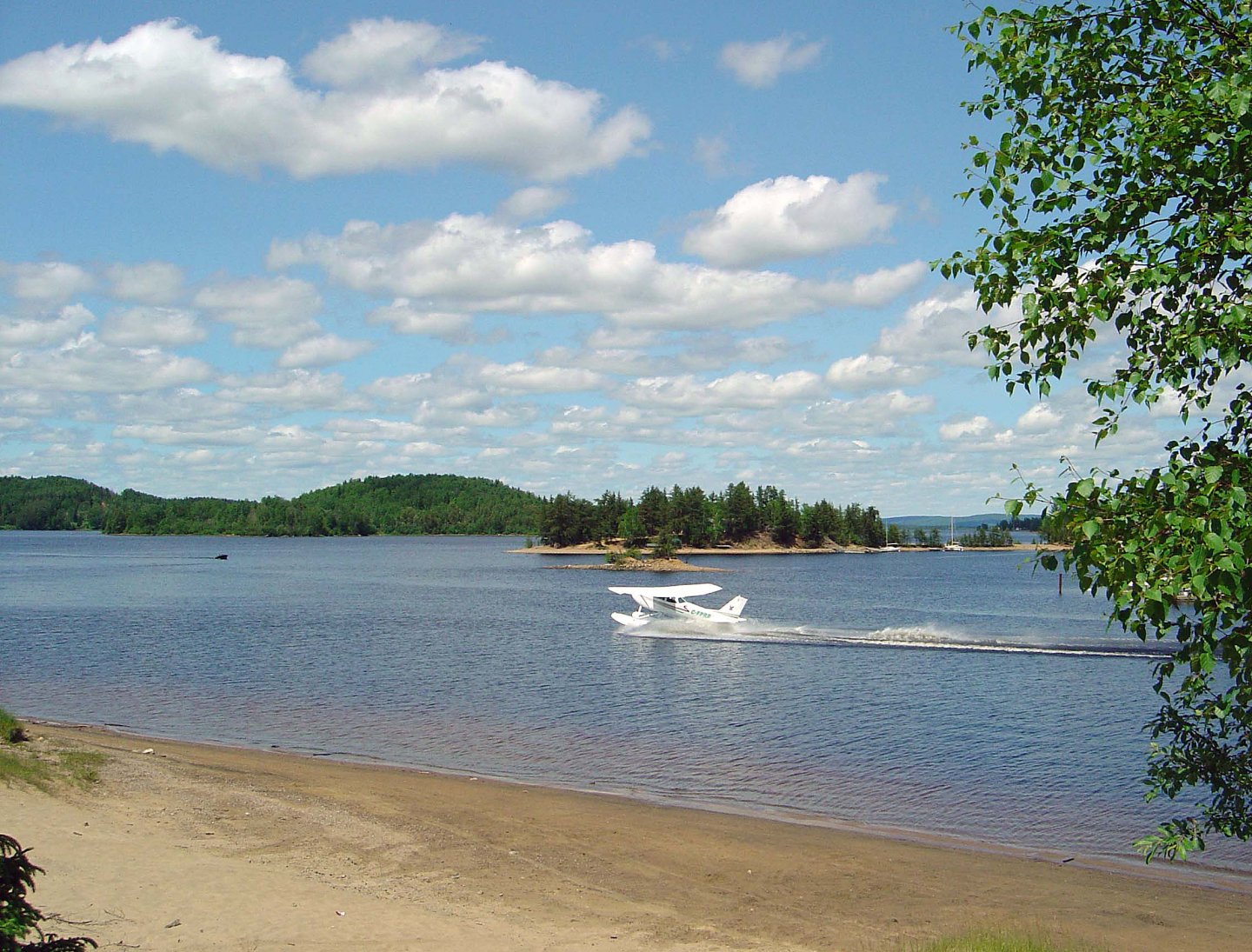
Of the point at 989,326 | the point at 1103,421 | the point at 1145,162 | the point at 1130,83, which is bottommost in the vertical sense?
the point at 1103,421

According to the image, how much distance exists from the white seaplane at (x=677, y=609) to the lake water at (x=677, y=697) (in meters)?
1.21

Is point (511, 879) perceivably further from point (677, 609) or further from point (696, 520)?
point (696, 520)

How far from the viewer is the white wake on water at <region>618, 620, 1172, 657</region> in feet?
130

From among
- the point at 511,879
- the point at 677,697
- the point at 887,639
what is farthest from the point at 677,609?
the point at 511,879

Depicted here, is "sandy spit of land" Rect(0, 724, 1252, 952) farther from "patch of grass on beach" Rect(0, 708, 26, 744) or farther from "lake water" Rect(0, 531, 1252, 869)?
"patch of grass on beach" Rect(0, 708, 26, 744)

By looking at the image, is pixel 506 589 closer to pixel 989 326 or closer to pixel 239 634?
pixel 239 634

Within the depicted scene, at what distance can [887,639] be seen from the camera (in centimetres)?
4350

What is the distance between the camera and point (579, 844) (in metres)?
13.9

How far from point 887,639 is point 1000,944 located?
1388 inches

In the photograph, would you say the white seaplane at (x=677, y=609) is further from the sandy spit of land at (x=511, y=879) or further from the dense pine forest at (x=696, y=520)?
A: the dense pine forest at (x=696, y=520)

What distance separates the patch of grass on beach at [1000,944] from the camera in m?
9.13

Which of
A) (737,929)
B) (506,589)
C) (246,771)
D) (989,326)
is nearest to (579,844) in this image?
(737,929)

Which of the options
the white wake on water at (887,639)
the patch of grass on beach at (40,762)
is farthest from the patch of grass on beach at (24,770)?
the white wake on water at (887,639)

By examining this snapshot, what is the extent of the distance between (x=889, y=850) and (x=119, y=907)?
10032 mm
